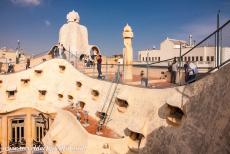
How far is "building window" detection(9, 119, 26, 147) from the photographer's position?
2455 centimetres

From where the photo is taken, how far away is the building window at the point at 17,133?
24.5 meters

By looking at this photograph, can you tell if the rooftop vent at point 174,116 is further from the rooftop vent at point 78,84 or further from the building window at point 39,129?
the building window at point 39,129

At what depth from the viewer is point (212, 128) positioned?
783cm

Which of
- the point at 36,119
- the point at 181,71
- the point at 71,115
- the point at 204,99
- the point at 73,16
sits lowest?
the point at 36,119

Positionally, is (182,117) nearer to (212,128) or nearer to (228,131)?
(212,128)

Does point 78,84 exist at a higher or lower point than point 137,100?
higher

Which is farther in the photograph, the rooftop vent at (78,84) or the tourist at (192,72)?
the rooftop vent at (78,84)

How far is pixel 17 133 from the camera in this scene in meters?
25.1

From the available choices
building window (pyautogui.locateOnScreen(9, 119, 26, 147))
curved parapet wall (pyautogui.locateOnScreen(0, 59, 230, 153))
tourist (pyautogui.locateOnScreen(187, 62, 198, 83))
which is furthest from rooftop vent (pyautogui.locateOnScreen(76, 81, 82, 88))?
tourist (pyautogui.locateOnScreen(187, 62, 198, 83))

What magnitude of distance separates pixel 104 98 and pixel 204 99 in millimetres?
9034

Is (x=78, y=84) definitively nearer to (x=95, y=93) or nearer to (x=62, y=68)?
(x=95, y=93)

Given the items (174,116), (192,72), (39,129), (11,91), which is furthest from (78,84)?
(192,72)

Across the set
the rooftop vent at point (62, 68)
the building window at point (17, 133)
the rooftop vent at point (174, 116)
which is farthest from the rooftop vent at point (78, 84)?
the rooftop vent at point (174, 116)

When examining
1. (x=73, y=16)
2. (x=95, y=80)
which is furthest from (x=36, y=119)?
(x=73, y=16)
